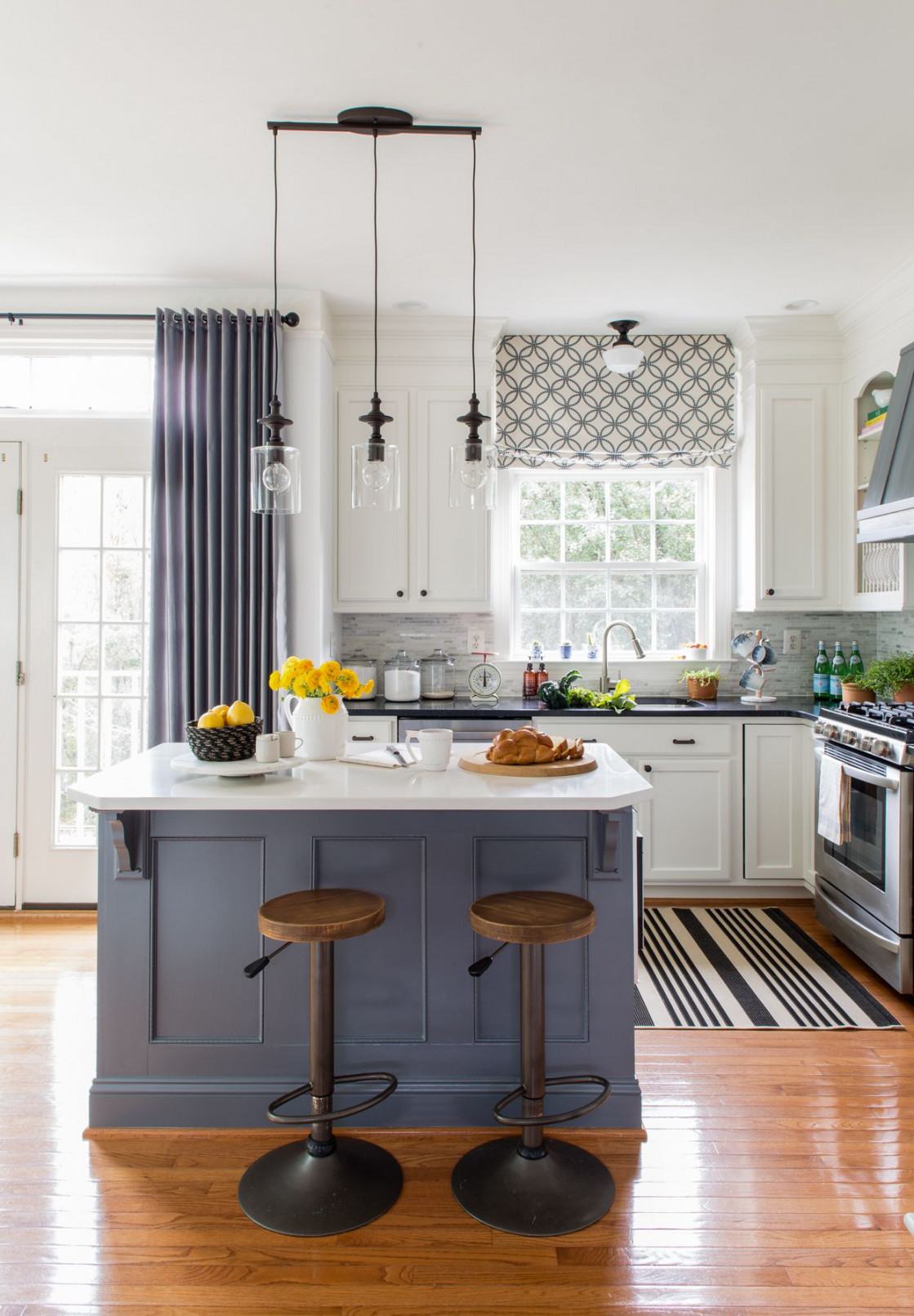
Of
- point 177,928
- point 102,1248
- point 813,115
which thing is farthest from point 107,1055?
point 813,115

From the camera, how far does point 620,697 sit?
14.5ft

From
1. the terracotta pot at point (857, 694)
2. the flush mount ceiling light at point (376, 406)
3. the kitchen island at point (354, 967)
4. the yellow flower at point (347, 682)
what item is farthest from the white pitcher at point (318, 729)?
the terracotta pot at point (857, 694)

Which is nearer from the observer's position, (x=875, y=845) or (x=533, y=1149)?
(x=533, y=1149)

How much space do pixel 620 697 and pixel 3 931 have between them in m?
3.07

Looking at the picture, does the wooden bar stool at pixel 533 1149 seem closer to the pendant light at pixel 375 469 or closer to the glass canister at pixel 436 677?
the pendant light at pixel 375 469

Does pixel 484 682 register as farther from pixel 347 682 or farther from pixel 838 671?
pixel 347 682

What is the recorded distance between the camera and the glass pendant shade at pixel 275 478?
2631 millimetres

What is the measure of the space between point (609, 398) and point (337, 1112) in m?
3.78

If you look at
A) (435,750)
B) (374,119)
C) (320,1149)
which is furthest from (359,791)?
(374,119)

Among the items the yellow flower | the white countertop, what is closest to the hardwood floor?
the white countertop

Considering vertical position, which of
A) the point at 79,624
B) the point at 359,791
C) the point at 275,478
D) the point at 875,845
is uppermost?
the point at 275,478

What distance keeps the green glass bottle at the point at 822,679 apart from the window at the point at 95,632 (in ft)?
11.1

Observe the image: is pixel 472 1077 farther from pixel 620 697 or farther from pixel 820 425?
pixel 820 425

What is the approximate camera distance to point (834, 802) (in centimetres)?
373
